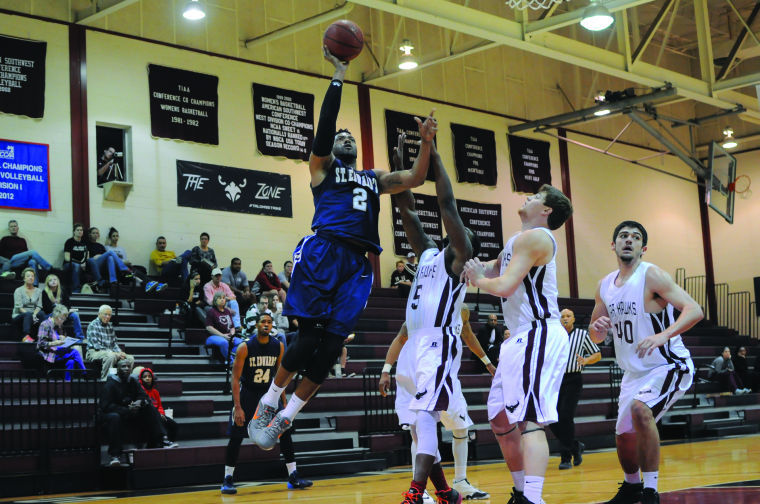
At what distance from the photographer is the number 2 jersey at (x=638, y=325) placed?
6348 millimetres

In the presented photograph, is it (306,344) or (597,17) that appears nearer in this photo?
(306,344)

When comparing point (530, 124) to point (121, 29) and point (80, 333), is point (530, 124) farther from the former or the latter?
point (80, 333)

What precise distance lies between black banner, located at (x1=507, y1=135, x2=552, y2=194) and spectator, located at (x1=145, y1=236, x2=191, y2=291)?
9761 mm

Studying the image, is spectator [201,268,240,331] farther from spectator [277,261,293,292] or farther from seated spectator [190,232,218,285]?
spectator [277,261,293,292]

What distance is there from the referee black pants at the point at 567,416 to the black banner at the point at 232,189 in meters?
8.66

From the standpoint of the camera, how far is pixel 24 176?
614 inches

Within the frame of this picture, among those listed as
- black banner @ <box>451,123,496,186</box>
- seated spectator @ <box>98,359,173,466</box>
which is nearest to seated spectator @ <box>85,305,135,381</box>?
seated spectator @ <box>98,359,173,466</box>

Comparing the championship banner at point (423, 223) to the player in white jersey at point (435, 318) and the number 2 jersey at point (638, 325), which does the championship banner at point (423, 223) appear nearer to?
the player in white jersey at point (435, 318)

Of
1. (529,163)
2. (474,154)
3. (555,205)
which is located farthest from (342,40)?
(529,163)

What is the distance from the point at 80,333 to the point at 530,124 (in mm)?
14029

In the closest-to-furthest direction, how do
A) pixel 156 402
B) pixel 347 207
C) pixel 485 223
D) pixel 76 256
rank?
pixel 347 207
pixel 156 402
pixel 76 256
pixel 485 223

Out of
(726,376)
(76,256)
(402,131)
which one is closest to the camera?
(76,256)

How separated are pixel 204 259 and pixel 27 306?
3.95m

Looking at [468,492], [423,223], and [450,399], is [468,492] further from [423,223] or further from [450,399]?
[423,223]
